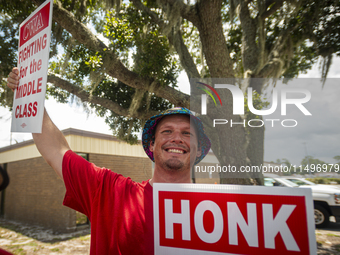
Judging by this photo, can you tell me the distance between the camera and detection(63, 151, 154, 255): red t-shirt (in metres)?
1.27

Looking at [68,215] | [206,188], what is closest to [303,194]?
[206,188]

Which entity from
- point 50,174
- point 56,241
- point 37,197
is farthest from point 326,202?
point 37,197

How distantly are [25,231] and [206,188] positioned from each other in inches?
388

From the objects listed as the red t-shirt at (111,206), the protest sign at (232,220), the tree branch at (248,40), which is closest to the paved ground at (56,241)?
the tree branch at (248,40)

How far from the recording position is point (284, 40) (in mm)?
4684

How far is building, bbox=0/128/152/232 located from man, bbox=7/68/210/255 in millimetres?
7325

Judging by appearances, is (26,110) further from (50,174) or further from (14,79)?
(50,174)

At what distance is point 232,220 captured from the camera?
35.0 inches

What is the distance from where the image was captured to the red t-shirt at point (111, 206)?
1.27 metres

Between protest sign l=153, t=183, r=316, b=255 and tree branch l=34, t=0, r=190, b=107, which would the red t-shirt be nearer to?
protest sign l=153, t=183, r=316, b=255

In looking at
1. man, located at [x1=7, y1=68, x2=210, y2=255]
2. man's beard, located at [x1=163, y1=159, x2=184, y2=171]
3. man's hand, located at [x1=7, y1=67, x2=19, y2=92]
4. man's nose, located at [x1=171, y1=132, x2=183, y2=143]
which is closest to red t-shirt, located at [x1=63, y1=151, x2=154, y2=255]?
man, located at [x1=7, y1=68, x2=210, y2=255]

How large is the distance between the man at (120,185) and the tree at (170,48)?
245 cm

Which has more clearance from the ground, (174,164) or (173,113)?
(173,113)

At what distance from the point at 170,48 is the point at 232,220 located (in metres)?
4.13
